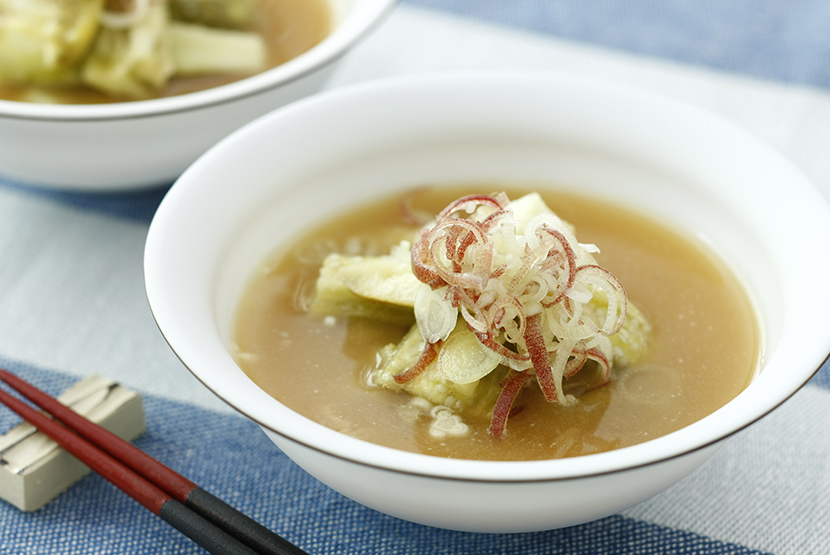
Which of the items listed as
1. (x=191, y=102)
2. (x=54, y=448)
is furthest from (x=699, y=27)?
(x=54, y=448)

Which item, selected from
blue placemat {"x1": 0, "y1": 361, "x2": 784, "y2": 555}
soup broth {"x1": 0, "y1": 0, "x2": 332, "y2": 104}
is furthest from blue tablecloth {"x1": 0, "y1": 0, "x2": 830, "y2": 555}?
soup broth {"x1": 0, "y1": 0, "x2": 332, "y2": 104}

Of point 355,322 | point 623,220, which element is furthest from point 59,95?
point 623,220

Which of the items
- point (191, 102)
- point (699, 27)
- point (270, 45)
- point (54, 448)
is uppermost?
point (699, 27)

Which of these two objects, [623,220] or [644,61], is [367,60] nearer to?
[644,61]

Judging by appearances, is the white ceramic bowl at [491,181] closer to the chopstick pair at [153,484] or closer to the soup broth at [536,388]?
the soup broth at [536,388]

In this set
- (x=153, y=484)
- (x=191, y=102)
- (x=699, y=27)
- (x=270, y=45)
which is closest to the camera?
(x=153, y=484)

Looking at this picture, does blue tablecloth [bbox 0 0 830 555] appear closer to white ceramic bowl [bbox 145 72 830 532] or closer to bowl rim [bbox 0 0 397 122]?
white ceramic bowl [bbox 145 72 830 532]

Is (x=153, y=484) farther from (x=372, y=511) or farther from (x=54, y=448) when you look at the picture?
(x=372, y=511)
